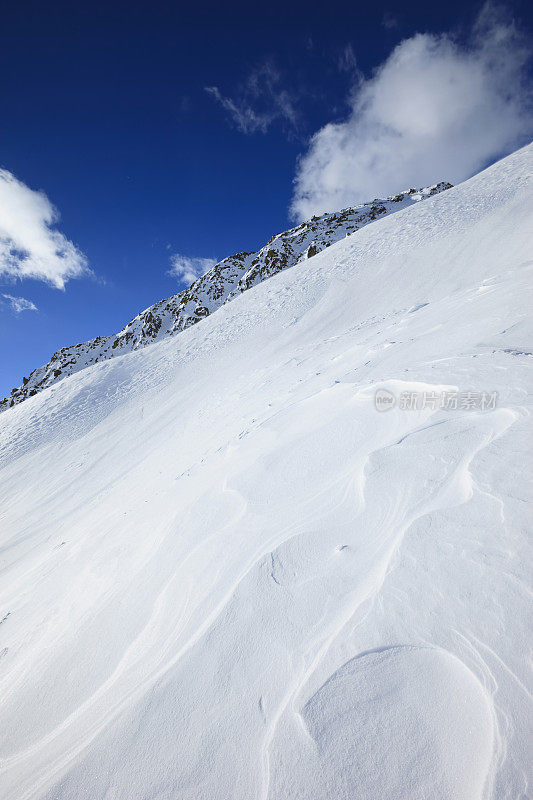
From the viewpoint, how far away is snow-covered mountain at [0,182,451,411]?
76438 millimetres

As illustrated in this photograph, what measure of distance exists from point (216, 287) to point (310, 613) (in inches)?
4093

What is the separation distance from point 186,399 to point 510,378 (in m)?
9.37

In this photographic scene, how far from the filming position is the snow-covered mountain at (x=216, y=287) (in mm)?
76438

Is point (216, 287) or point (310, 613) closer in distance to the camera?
point (310, 613)

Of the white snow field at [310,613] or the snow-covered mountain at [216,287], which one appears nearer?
the white snow field at [310,613]

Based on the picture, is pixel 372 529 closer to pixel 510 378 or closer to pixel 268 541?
pixel 268 541

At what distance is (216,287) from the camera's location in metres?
97.3

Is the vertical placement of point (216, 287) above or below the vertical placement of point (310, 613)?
above

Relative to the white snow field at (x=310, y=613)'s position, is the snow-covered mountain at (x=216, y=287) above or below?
above

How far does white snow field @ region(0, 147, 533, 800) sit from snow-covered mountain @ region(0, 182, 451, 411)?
211ft

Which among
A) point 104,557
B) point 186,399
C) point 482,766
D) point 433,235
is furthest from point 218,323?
point 482,766

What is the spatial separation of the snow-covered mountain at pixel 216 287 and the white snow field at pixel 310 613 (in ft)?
211

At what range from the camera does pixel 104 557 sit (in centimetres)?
304

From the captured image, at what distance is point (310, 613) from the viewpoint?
1605 mm
